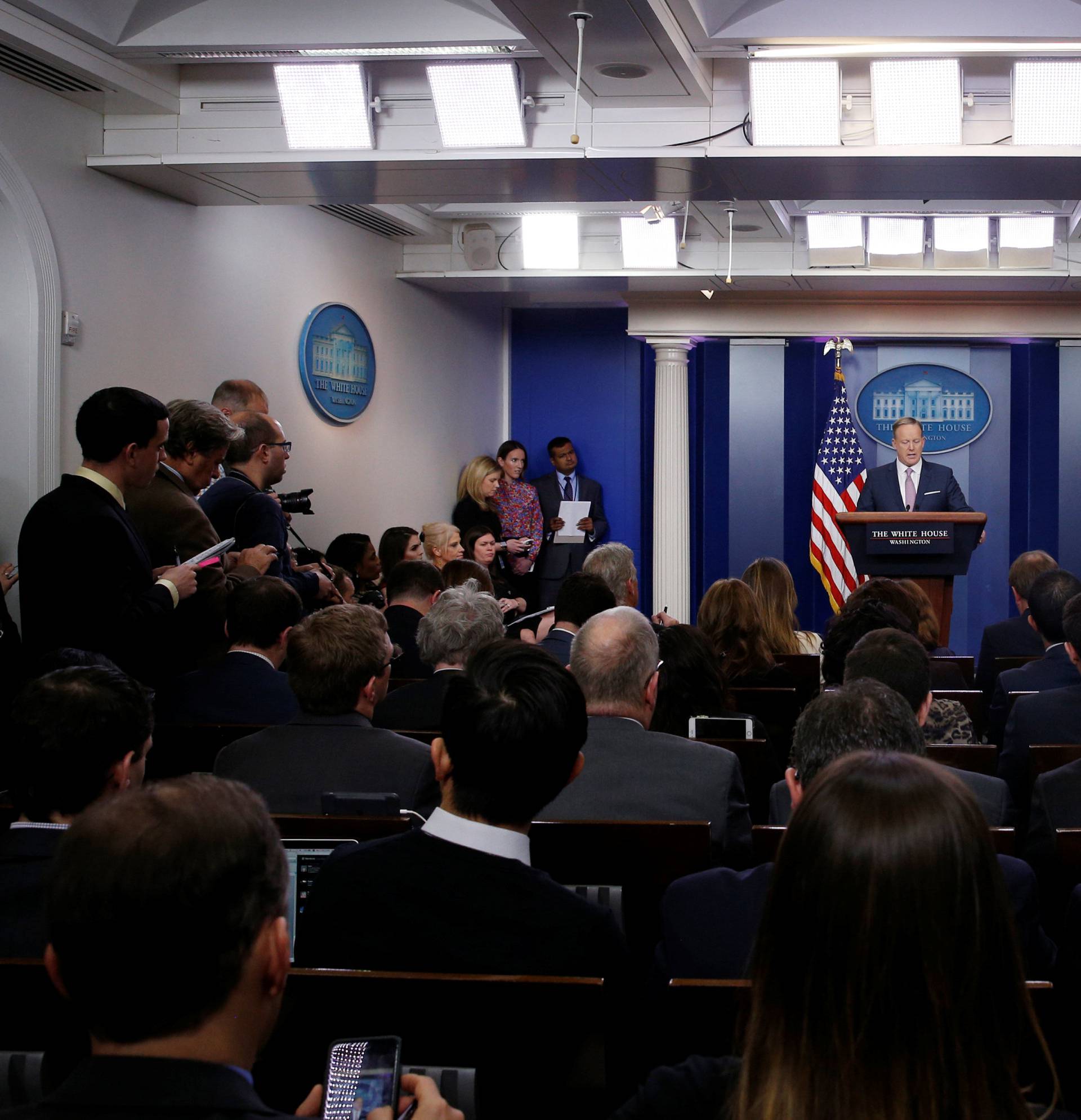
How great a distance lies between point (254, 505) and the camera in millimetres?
4395

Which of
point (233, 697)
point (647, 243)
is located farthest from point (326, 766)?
point (647, 243)

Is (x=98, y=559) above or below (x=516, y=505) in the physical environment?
below

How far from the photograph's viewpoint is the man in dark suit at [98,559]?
3168mm

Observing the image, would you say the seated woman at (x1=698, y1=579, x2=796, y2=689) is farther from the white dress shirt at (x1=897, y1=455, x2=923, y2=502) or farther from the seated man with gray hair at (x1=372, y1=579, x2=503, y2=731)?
the white dress shirt at (x1=897, y1=455, x2=923, y2=502)

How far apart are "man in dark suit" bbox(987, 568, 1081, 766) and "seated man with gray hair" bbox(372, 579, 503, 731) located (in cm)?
138

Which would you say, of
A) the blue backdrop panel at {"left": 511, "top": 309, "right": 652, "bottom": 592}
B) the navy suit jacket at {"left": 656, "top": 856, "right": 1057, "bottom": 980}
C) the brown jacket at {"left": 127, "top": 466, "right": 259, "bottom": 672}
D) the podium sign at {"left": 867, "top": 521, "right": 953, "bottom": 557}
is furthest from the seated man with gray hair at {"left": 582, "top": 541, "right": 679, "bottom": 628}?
the blue backdrop panel at {"left": 511, "top": 309, "right": 652, "bottom": 592}

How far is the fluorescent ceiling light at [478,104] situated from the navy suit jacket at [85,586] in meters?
2.48

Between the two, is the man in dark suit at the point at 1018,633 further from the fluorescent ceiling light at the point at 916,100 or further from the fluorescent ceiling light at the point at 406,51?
the fluorescent ceiling light at the point at 406,51

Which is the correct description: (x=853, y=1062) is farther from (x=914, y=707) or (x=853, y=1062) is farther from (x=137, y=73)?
(x=137, y=73)

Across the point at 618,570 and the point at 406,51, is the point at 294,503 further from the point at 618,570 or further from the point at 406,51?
the point at 406,51

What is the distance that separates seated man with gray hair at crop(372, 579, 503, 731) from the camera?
3.46m

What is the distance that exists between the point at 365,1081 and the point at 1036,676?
131 inches

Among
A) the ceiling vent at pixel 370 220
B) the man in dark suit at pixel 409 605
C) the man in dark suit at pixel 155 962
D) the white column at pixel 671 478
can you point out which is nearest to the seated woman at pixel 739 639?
the man in dark suit at pixel 409 605

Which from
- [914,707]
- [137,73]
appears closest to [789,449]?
[137,73]
